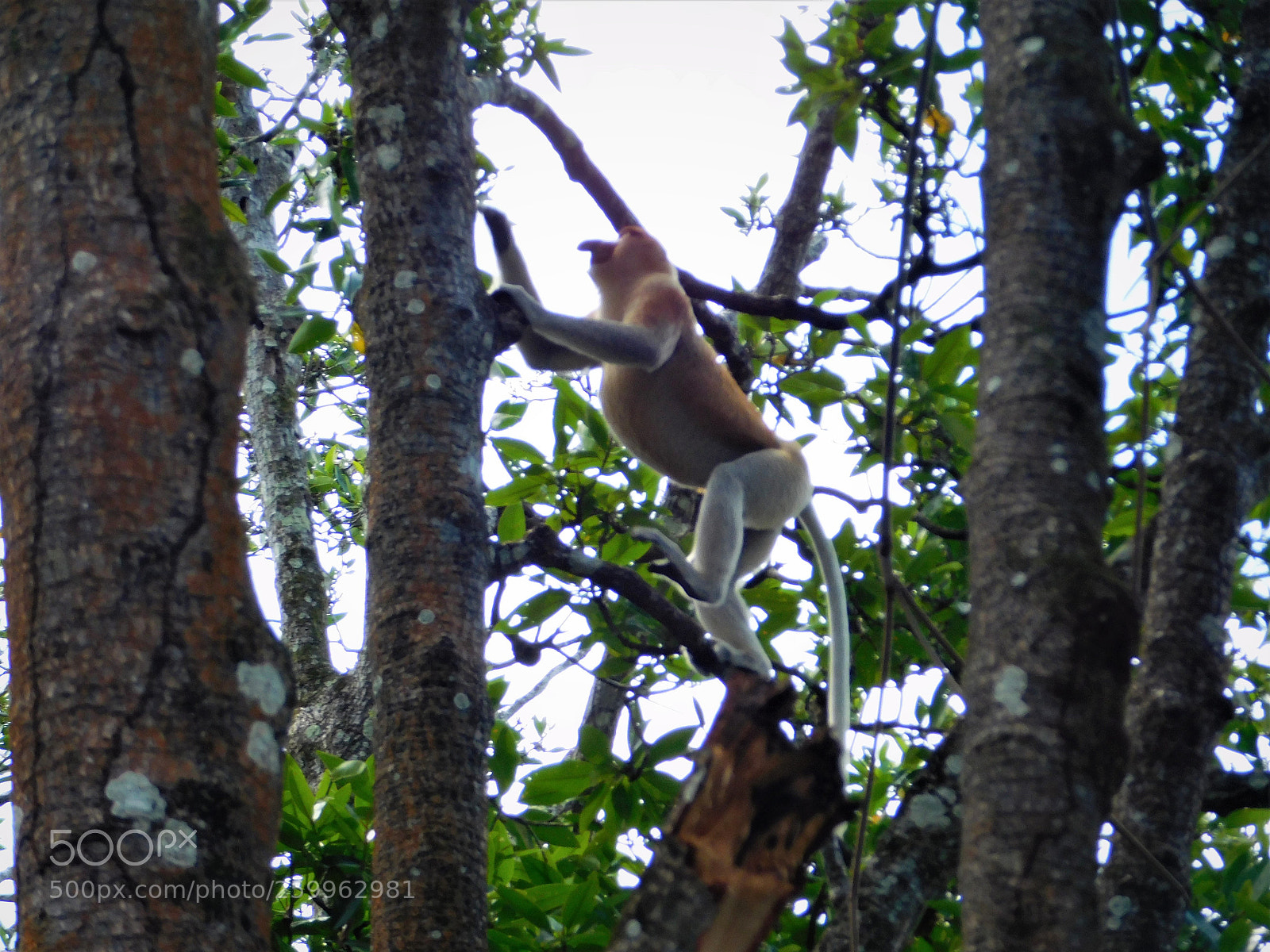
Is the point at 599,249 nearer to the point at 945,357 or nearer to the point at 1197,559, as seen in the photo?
the point at 945,357

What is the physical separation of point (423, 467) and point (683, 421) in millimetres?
2363

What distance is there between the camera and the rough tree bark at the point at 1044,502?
1.24 meters

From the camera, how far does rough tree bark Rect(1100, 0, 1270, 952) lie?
6.15ft

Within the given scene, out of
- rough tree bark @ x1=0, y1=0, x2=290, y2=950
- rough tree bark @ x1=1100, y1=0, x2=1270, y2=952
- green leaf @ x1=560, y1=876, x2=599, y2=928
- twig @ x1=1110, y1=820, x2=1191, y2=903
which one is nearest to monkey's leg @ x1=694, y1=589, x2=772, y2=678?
green leaf @ x1=560, y1=876, x2=599, y2=928

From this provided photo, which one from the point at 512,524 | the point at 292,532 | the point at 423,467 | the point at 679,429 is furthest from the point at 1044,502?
the point at 292,532

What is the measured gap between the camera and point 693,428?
480cm

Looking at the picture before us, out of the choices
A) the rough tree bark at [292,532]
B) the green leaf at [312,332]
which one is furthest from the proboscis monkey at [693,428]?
the rough tree bark at [292,532]

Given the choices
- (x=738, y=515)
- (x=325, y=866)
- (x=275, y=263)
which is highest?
(x=275, y=263)

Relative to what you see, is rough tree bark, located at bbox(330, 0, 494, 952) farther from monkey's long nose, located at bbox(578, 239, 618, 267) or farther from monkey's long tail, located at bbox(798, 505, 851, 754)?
monkey's long nose, located at bbox(578, 239, 618, 267)

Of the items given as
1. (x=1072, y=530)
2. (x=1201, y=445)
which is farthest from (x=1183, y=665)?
(x=1072, y=530)

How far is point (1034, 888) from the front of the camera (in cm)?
122

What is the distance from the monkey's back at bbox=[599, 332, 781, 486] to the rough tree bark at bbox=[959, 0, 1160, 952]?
311cm

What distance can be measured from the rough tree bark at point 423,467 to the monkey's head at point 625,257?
7.57 ft

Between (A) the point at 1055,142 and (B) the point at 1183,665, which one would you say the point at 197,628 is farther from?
(B) the point at 1183,665
